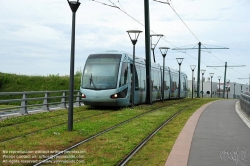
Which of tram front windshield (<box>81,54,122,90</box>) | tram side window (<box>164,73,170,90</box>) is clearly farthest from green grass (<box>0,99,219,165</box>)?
tram side window (<box>164,73,170,90</box>)

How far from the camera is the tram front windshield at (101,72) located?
23031 mm

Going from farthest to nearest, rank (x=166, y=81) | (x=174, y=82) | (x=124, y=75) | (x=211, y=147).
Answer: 1. (x=174, y=82)
2. (x=166, y=81)
3. (x=124, y=75)
4. (x=211, y=147)

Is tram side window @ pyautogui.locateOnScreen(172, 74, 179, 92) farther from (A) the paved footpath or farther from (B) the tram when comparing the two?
(A) the paved footpath

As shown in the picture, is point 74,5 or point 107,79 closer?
point 74,5

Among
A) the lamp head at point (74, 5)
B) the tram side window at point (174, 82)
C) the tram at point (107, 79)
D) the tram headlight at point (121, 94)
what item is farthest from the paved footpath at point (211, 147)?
the tram side window at point (174, 82)

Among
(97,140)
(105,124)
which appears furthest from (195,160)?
(105,124)

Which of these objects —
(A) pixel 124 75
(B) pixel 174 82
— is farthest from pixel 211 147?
(B) pixel 174 82

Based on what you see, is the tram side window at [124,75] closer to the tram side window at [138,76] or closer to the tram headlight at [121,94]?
the tram headlight at [121,94]

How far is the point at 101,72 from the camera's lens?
2328cm

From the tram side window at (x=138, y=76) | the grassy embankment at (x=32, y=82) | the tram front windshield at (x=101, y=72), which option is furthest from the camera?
the grassy embankment at (x=32, y=82)

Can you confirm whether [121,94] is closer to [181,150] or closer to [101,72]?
[101,72]

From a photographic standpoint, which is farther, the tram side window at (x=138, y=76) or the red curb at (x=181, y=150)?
the tram side window at (x=138, y=76)

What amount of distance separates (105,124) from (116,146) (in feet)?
17.4

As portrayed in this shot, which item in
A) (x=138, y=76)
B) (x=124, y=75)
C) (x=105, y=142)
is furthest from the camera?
(x=138, y=76)
